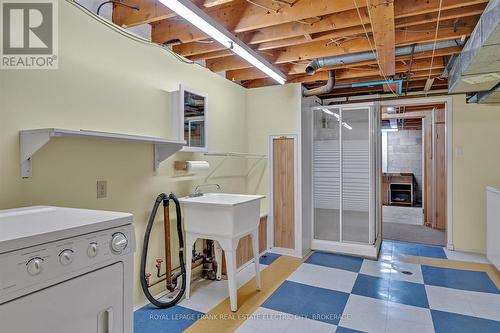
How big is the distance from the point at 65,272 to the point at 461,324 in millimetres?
2810

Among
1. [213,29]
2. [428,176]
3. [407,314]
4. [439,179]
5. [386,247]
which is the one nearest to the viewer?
[213,29]

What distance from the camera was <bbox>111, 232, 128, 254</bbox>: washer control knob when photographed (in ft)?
4.48

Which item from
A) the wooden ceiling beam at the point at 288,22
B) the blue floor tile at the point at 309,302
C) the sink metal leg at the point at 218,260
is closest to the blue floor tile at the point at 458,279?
the blue floor tile at the point at 309,302

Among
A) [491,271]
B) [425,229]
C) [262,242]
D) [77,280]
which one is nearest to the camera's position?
[77,280]

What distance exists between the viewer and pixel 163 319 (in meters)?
2.43

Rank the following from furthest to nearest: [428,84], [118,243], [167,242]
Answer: [428,84] < [167,242] < [118,243]

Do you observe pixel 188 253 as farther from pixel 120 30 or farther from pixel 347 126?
pixel 347 126

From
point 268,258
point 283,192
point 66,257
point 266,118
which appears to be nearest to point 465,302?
point 268,258

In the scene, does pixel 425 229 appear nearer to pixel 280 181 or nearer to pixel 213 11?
pixel 280 181

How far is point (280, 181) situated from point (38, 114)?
2.95m

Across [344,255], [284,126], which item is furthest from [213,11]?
[344,255]

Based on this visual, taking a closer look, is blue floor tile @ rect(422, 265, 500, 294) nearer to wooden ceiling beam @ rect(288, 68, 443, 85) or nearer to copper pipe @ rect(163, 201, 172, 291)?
wooden ceiling beam @ rect(288, 68, 443, 85)

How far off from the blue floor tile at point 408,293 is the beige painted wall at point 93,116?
7.54ft

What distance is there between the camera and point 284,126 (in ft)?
13.6
